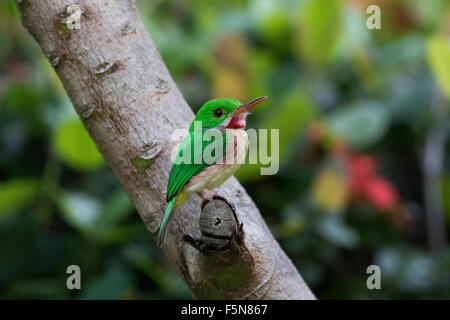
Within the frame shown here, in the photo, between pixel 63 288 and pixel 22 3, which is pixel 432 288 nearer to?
pixel 63 288

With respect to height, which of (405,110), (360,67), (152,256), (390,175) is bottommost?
(152,256)

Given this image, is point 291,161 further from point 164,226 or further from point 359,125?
point 164,226

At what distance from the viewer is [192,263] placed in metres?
1.18

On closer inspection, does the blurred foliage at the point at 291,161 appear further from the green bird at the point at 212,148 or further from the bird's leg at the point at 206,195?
the green bird at the point at 212,148

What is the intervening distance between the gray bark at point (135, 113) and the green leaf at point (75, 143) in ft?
2.77

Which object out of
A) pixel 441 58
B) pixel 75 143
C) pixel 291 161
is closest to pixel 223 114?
pixel 441 58

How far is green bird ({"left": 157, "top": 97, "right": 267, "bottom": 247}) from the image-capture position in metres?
0.96

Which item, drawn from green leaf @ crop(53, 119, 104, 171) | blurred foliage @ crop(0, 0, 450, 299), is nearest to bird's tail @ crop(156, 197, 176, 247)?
blurred foliage @ crop(0, 0, 450, 299)

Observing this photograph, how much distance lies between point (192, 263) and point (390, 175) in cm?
198

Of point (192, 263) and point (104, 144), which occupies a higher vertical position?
point (104, 144)

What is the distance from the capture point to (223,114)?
990 millimetres

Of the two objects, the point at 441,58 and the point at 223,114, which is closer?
the point at 223,114

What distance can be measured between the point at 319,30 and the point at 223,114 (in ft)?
4.50

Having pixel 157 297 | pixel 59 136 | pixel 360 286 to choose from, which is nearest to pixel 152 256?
pixel 157 297
